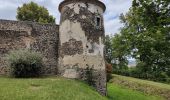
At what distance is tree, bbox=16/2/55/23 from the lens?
4181cm

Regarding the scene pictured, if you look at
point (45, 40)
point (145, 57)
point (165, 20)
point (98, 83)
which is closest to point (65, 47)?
point (45, 40)

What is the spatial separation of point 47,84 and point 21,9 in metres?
26.8

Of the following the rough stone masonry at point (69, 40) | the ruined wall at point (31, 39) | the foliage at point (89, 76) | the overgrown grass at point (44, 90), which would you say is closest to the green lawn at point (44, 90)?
the overgrown grass at point (44, 90)

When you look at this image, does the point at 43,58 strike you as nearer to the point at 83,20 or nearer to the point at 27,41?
the point at 27,41

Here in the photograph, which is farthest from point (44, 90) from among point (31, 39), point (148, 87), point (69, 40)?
point (148, 87)

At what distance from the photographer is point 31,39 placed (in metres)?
22.0

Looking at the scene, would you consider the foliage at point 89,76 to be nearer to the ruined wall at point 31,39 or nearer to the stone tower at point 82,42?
the stone tower at point 82,42

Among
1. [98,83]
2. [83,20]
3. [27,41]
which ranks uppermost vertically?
[83,20]

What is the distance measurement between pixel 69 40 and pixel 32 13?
72.1 ft

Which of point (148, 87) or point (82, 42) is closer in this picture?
point (82, 42)

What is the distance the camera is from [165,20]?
1878 centimetres

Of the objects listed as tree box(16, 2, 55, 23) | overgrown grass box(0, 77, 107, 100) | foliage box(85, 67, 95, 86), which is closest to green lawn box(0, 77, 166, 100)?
overgrown grass box(0, 77, 107, 100)

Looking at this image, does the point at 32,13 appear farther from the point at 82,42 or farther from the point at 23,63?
the point at 23,63

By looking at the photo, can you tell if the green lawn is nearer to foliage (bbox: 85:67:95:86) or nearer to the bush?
foliage (bbox: 85:67:95:86)
